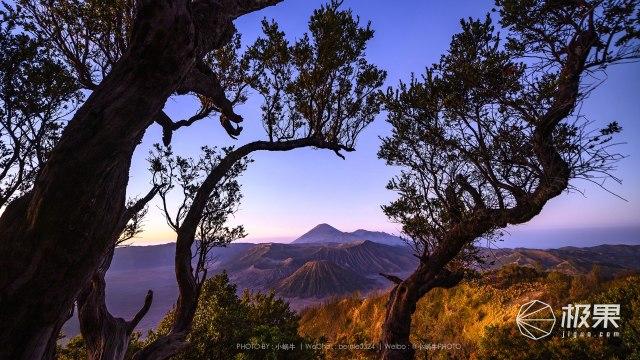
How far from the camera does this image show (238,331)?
436 inches

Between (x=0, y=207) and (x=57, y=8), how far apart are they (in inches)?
241

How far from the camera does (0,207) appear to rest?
9602 mm

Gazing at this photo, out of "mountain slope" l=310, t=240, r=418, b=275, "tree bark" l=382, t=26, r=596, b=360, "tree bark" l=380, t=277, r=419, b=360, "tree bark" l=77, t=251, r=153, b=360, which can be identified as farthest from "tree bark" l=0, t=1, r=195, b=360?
"mountain slope" l=310, t=240, r=418, b=275

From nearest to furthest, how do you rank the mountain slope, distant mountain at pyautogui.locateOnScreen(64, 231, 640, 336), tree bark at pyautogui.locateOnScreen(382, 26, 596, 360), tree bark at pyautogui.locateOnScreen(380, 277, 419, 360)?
1. tree bark at pyautogui.locateOnScreen(382, 26, 596, 360)
2. tree bark at pyautogui.locateOnScreen(380, 277, 419, 360)
3. distant mountain at pyautogui.locateOnScreen(64, 231, 640, 336)
4. the mountain slope

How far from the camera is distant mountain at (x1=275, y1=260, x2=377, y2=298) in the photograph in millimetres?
84188

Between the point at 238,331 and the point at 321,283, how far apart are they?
7887 cm

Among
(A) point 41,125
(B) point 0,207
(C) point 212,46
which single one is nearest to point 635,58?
(C) point 212,46

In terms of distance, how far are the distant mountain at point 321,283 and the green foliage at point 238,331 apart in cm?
7109

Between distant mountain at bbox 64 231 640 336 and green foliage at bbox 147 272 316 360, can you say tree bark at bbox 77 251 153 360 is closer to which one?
green foliage at bbox 147 272 316 360

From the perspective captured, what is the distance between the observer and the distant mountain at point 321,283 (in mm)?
84188

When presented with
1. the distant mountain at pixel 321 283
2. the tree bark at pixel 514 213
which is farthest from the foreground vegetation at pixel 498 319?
the distant mountain at pixel 321 283

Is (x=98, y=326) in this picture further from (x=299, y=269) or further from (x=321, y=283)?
(x=299, y=269)

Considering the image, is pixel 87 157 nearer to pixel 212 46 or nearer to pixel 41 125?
pixel 212 46

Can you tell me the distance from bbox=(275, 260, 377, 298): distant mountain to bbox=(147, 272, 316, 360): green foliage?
7109 centimetres
